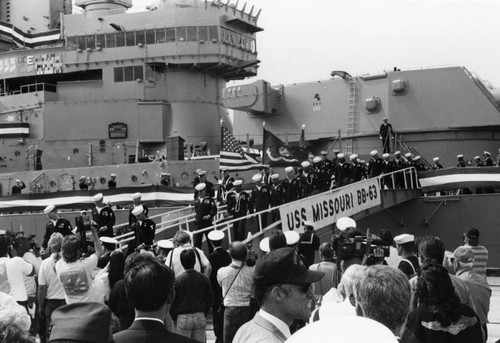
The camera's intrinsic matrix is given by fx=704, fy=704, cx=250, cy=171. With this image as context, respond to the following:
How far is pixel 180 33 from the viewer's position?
23.6 m

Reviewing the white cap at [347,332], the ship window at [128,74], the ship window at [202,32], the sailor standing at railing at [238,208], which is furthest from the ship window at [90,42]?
the white cap at [347,332]

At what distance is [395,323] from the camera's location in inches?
118

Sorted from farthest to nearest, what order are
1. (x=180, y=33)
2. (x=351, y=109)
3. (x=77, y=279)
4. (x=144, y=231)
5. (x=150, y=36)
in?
(x=150, y=36) < (x=180, y=33) < (x=351, y=109) < (x=144, y=231) < (x=77, y=279)

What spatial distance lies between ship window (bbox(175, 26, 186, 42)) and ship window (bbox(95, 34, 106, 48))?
104 inches

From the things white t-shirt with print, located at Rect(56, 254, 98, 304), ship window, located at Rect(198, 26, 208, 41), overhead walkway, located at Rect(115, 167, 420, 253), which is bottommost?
overhead walkway, located at Rect(115, 167, 420, 253)

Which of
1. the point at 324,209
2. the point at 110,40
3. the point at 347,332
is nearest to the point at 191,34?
the point at 110,40

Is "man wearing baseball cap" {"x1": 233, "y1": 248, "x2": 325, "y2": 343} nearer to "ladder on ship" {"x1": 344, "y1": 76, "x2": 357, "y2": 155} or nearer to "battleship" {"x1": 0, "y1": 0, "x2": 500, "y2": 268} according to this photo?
→ "battleship" {"x1": 0, "y1": 0, "x2": 500, "y2": 268}

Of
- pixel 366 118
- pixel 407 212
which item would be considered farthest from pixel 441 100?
pixel 407 212

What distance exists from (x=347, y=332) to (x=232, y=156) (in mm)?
15924

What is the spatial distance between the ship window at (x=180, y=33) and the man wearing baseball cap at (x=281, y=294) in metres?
21.1

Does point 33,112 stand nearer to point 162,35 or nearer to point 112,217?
point 162,35

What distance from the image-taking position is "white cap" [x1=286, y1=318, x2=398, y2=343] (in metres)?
1.67

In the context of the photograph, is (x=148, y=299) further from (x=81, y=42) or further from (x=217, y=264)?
(x=81, y=42)

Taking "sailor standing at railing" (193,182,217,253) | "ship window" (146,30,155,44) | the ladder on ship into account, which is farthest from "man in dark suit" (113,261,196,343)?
"ship window" (146,30,155,44)
